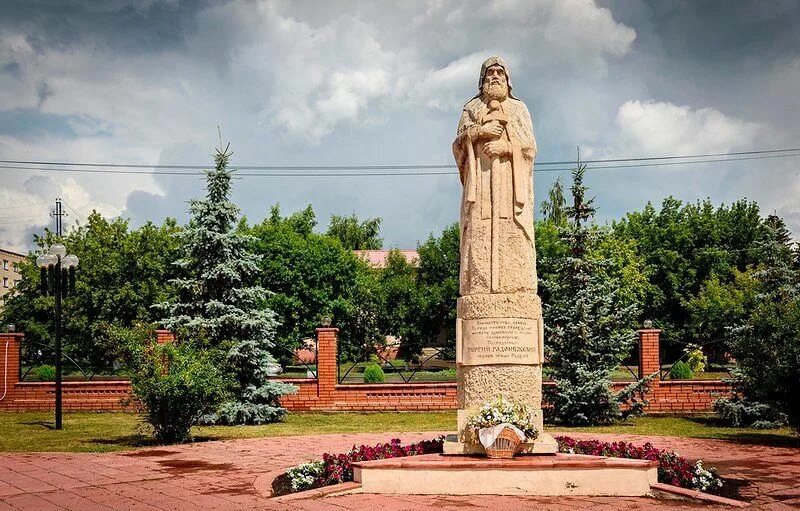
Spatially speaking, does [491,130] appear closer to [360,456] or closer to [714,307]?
[360,456]

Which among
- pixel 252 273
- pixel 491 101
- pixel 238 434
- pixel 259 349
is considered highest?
pixel 491 101

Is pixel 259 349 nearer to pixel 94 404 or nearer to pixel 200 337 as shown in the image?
pixel 200 337

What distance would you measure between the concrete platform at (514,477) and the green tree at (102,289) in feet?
92.6

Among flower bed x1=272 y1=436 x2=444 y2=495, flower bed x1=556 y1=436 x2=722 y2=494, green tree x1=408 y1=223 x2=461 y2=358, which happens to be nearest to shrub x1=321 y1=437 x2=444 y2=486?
flower bed x1=272 y1=436 x2=444 y2=495

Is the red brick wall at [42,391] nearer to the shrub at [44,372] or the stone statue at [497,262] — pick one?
the shrub at [44,372]

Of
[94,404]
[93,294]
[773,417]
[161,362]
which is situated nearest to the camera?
[161,362]

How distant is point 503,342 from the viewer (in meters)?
9.24

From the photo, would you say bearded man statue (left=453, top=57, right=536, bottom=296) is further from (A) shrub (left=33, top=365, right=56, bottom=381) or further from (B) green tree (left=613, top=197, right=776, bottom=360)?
(B) green tree (left=613, top=197, right=776, bottom=360)

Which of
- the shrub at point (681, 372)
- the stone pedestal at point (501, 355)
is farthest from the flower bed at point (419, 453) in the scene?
the shrub at point (681, 372)

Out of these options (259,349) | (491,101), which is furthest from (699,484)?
(259,349)

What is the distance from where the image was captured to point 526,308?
30.7ft

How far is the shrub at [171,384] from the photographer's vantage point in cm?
1355

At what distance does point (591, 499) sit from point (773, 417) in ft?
34.2

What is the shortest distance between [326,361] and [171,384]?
6.92 metres
